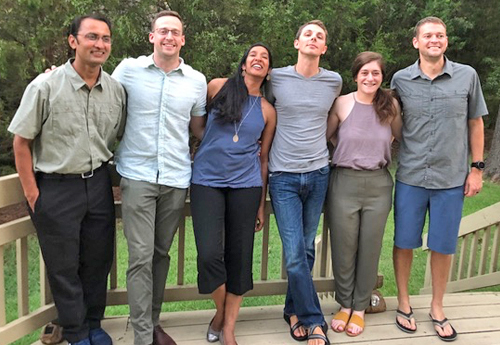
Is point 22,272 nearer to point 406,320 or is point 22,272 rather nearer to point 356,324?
point 356,324

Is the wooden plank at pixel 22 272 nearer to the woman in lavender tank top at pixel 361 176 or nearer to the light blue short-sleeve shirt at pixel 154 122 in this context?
the light blue short-sleeve shirt at pixel 154 122

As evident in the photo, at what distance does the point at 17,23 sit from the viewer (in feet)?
25.8

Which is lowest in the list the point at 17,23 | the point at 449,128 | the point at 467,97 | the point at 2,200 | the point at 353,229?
the point at 353,229

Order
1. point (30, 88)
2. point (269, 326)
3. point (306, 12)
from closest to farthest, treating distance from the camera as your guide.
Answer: point (30, 88), point (269, 326), point (306, 12)

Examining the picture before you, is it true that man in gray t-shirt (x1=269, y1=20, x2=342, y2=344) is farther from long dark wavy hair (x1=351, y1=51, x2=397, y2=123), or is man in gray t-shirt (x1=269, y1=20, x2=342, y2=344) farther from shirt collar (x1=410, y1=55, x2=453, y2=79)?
shirt collar (x1=410, y1=55, x2=453, y2=79)

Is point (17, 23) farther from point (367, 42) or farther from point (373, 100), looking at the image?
point (367, 42)

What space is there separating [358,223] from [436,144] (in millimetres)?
664

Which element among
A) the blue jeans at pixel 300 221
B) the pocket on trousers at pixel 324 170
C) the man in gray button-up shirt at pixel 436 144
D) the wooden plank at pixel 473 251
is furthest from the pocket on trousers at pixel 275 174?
the wooden plank at pixel 473 251

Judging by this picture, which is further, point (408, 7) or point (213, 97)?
point (408, 7)

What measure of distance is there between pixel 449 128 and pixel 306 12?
326 inches

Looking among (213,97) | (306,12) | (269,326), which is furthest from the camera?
(306,12)

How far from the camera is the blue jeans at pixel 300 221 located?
2.88 meters

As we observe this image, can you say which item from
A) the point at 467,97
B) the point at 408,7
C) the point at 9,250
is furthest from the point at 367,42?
the point at 467,97

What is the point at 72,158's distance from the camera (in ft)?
8.11
